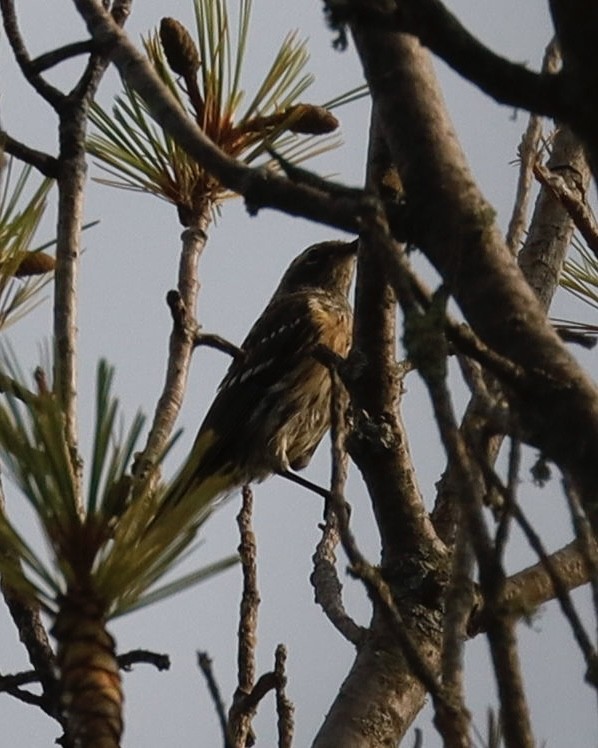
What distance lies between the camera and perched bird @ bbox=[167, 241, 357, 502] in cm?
643

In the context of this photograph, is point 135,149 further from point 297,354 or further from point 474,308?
point 297,354

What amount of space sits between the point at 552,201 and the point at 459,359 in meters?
1.69

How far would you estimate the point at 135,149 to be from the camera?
3.96 metres

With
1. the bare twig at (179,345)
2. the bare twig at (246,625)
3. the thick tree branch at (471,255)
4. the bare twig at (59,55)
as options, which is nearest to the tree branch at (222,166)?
the thick tree branch at (471,255)

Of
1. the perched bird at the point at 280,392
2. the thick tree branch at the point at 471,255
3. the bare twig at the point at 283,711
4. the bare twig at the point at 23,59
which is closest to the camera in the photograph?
the thick tree branch at the point at 471,255

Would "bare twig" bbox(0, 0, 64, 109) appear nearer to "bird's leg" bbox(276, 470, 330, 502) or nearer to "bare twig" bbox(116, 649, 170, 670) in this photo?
"bare twig" bbox(116, 649, 170, 670)

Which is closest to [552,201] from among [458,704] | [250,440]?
[458,704]

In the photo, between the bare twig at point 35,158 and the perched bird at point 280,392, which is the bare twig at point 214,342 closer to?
the bare twig at point 35,158

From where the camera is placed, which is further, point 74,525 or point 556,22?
point 74,525

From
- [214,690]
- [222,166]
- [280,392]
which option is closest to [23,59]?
[222,166]

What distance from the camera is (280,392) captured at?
656cm

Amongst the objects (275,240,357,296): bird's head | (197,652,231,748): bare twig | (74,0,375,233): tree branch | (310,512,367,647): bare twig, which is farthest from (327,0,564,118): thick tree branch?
(275,240,357,296): bird's head

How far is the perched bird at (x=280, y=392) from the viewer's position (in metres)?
6.43

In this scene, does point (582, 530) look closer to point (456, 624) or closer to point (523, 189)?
point (456, 624)
